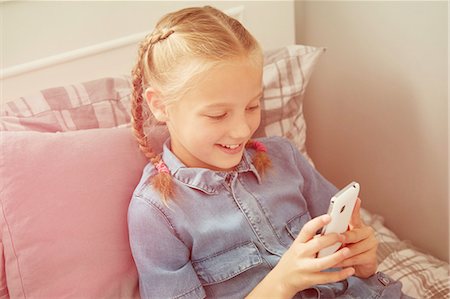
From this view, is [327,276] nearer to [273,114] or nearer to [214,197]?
[214,197]

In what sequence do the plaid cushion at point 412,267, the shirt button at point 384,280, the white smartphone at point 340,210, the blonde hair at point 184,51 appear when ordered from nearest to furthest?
the white smartphone at point 340,210 → the blonde hair at point 184,51 → the shirt button at point 384,280 → the plaid cushion at point 412,267

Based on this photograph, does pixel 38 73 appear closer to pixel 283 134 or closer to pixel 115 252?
pixel 115 252

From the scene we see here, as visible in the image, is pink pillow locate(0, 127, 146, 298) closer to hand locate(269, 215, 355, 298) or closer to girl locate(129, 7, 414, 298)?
girl locate(129, 7, 414, 298)

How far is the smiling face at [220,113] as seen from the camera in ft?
2.74

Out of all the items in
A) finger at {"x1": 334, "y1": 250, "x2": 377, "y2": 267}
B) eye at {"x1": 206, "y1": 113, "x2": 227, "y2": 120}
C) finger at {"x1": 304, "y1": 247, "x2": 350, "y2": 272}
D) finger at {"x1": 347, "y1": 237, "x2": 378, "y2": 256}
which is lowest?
finger at {"x1": 334, "y1": 250, "x2": 377, "y2": 267}

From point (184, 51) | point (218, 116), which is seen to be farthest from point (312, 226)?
point (184, 51)

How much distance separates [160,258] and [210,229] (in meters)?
0.10

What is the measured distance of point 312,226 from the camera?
2.49 feet

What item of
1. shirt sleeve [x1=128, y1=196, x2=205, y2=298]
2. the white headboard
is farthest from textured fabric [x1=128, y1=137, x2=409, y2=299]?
the white headboard

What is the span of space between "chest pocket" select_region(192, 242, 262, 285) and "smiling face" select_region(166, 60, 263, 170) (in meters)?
0.15

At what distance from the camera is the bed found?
2.72ft

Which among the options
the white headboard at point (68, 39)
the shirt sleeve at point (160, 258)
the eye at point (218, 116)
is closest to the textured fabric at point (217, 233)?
the shirt sleeve at point (160, 258)

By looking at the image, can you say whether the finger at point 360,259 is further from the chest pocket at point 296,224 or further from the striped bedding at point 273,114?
the striped bedding at point 273,114

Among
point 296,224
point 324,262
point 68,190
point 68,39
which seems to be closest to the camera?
point 324,262
